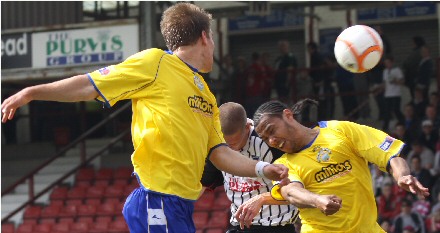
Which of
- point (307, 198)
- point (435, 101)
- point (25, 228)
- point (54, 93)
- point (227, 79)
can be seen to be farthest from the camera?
point (227, 79)

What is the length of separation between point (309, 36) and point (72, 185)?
630 cm

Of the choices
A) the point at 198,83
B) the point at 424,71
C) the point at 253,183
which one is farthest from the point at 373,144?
the point at 424,71

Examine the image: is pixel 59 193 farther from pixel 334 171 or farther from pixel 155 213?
pixel 155 213

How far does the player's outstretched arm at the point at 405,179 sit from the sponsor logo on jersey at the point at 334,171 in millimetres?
352

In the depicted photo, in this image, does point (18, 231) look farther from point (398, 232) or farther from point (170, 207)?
point (170, 207)

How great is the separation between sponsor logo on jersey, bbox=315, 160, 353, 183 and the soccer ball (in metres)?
1.44

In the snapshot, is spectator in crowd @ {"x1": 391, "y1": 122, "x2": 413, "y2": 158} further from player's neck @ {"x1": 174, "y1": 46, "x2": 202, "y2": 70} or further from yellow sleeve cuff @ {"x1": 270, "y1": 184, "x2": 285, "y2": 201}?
player's neck @ {"x1": 174, "y1": 46, "x2": 202, "y2": 70}

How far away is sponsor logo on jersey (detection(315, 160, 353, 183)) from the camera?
21.5 ft

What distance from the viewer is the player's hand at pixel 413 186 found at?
5777mm

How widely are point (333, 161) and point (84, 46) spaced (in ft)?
33.0

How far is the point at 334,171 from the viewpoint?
6.57 meters

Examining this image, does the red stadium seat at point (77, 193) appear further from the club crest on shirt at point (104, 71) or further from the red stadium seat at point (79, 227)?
the club crest on shirt at point (104, 71)

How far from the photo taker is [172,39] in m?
5.53

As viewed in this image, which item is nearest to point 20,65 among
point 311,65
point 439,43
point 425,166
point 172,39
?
point 311,65
